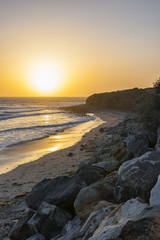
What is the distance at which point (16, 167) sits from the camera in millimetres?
12188

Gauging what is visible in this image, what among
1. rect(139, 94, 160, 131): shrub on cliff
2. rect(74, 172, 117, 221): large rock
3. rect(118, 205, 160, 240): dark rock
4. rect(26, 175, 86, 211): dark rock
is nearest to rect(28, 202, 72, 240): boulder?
rect(26, 175, 86, 211): dark rock

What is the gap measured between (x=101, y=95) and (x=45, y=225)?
232 ft

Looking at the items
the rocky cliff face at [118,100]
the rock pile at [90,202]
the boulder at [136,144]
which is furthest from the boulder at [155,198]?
the rocky cliff face at [118,100]

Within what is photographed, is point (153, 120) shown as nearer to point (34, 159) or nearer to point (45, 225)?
point (34, 159)

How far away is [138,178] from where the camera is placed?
15.8 ft

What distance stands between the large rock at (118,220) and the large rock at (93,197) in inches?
47.8

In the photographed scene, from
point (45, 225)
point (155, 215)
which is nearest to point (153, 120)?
point (45, 225)

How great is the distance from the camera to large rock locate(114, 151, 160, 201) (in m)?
4.66

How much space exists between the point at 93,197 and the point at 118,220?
195cm

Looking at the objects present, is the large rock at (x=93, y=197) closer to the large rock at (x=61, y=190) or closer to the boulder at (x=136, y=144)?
the large rock at (x=61, y=190)

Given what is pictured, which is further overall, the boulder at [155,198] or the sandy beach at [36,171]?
the sandy beach at [36,171]

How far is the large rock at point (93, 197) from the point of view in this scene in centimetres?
488

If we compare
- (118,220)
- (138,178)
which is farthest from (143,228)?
(138,178)

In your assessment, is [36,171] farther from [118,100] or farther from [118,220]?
[118,100]
